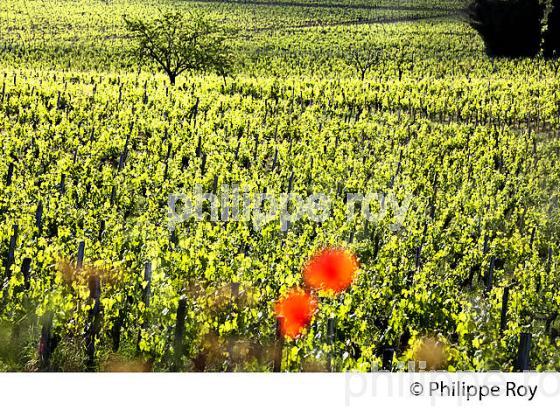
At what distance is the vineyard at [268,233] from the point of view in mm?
7613

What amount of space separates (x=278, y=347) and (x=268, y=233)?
3.13 m

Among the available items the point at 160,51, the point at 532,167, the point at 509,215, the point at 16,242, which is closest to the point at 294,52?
the point at 160,51

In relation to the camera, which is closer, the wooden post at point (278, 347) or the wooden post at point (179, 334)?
the wooden post at point (278, 347)

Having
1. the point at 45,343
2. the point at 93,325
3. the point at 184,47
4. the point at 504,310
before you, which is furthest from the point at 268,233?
the point at 184,47

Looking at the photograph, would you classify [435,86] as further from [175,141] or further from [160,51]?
[175,141]

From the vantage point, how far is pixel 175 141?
51.7 feet

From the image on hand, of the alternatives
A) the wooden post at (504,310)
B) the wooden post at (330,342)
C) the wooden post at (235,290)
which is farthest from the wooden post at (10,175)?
the wooden post at (504,310)

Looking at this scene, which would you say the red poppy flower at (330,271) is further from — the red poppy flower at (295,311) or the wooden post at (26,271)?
the wooden post at (26,271)

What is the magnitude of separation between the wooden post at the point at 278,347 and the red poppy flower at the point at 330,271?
856 millimetres

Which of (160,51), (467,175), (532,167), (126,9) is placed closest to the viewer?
(467,175)

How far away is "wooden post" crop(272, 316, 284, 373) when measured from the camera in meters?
7.20

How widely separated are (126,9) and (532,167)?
174 ft

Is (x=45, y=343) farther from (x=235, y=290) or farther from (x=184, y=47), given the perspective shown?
(x=184, y=47)

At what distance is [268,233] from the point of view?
33.2 feet
